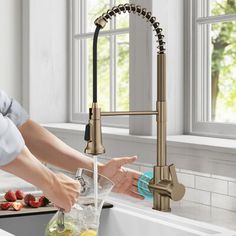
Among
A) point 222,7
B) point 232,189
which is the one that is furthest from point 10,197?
point 222,7

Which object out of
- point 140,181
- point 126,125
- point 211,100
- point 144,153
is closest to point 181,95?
point 211,100

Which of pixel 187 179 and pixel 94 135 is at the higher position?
pixel 94 135

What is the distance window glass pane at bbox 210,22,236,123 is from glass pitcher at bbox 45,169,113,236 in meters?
1.22

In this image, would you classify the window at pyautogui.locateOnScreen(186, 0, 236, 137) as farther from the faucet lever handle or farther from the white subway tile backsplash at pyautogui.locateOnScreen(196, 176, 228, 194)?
the faucet lever handle

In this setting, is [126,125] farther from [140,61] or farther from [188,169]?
[188,169]

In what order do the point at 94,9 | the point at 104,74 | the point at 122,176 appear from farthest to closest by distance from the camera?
the point at 94,9
the point at 104,74
the point at 122,176

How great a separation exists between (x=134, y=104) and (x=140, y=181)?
1157 mm

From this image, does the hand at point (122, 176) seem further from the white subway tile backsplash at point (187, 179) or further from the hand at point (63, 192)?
the white subway tile backsplash at point (187, 179)

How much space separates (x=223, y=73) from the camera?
3133 mm

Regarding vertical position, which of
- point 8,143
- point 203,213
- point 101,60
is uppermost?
point 101,60

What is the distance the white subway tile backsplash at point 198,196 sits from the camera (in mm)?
2799

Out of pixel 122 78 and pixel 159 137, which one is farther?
pixel 122 78

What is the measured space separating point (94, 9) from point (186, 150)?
1.66 metres

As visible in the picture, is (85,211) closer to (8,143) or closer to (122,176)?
(122,176)
